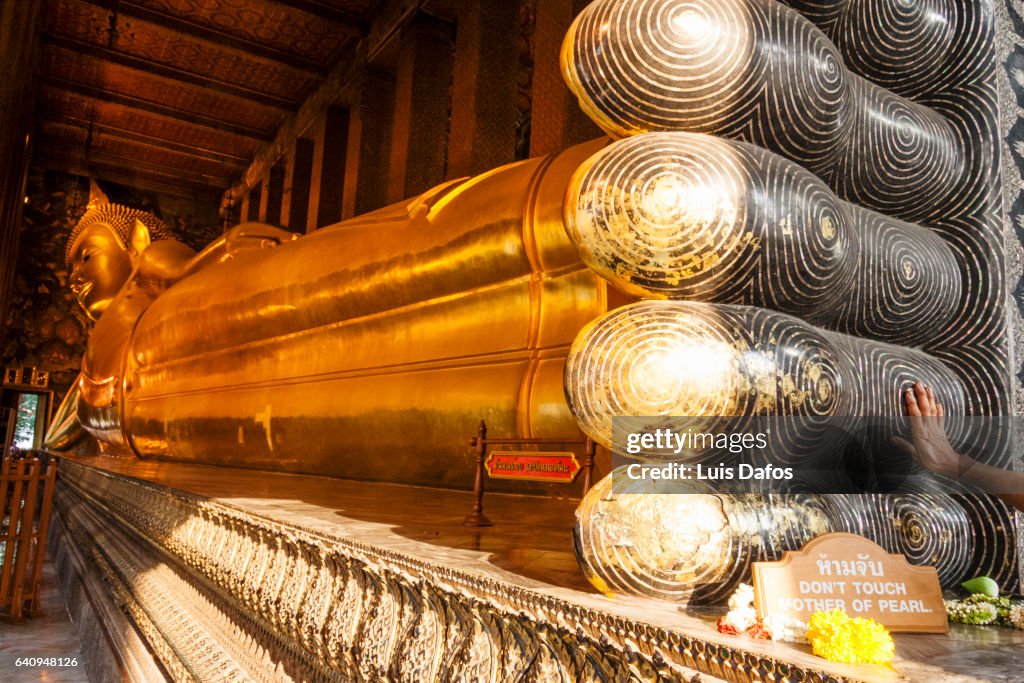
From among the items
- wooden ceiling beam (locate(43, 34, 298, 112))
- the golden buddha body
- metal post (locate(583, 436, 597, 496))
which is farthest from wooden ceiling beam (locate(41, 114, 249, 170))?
metal post (locate(583, 436, 597, 496))

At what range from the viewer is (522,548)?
0.93 metres

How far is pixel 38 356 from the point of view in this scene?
8.59 m

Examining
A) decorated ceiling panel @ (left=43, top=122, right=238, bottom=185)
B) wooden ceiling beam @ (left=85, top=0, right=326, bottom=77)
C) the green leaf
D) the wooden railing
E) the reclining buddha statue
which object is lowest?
the wooden railing

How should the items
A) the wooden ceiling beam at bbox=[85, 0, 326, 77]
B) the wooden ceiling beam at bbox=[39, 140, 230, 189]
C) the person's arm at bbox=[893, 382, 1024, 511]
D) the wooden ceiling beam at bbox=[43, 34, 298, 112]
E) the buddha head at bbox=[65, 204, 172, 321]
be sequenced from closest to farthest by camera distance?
the person's arm at bbox=[893, 382, 1024, 511]
the buddha head at bbox=[65, 204, 172, 321]
the wooden ceiling beam at bbox=[85, 0, 326, 77]
the wooden ceiling beam at bbox=[43, 34, 298, 112]
the wooden ceiling beam at bbox=[39, 140, 230, 189]

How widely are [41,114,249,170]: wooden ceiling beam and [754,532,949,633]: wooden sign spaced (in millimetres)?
9358

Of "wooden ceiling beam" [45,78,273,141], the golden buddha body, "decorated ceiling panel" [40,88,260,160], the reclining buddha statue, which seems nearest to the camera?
the reclining buddha statue

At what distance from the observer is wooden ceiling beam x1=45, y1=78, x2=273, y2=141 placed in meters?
7.43

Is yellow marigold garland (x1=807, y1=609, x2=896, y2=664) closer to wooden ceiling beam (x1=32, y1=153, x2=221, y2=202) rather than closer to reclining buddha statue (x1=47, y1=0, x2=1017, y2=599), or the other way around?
reclining buddha statue (x1=47, y1=0, x2=1017, y2=599)

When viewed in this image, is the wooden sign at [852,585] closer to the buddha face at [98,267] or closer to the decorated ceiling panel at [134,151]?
the buddha face at [98,267]

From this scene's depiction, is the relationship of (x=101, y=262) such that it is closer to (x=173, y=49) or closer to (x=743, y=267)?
(x=173, y=49)

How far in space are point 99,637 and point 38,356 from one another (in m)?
8.01

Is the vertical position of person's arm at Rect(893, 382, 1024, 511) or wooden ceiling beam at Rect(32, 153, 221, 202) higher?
wooden ceiling beam at Rect(32, 153, 221, 202)

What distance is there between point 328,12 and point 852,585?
21.3ft

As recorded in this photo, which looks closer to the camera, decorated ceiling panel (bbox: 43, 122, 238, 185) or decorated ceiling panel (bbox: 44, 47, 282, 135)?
decorated ceiling panel (bbox: 44, 47, 282, 135)
